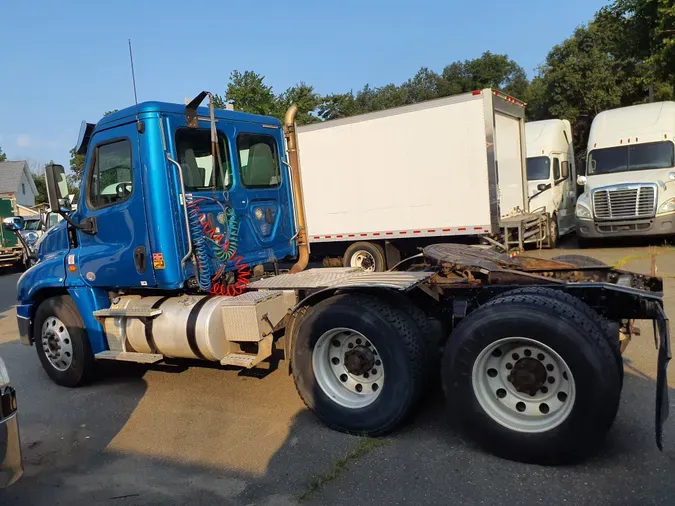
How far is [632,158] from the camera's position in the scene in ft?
44.1

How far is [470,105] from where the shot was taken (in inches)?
378

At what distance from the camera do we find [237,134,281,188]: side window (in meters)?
5.70

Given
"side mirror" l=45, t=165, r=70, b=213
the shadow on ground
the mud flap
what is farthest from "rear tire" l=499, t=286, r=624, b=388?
"side mirror" l=45, t=165, r=70, b=213

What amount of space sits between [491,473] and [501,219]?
794 centimetres

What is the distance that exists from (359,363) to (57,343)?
356 cm

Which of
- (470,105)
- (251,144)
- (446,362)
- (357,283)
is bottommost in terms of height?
(446,362)

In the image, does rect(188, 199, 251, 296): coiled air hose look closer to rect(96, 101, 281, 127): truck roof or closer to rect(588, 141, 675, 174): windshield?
rect(96, 101, 281, 127): truck roof

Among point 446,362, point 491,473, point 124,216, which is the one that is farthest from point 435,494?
point 124,216

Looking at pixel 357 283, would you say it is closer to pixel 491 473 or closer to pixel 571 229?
pixel 491 473

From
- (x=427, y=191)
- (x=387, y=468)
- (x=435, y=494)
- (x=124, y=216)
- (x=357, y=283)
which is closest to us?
(x=435, y=494)

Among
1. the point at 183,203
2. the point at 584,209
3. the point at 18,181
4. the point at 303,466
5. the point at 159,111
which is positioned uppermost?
the point at 18,181

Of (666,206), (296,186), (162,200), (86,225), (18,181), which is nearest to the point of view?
(162,200)

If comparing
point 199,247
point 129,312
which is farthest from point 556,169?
point 129,312

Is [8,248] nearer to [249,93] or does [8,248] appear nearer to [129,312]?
[249,93]
